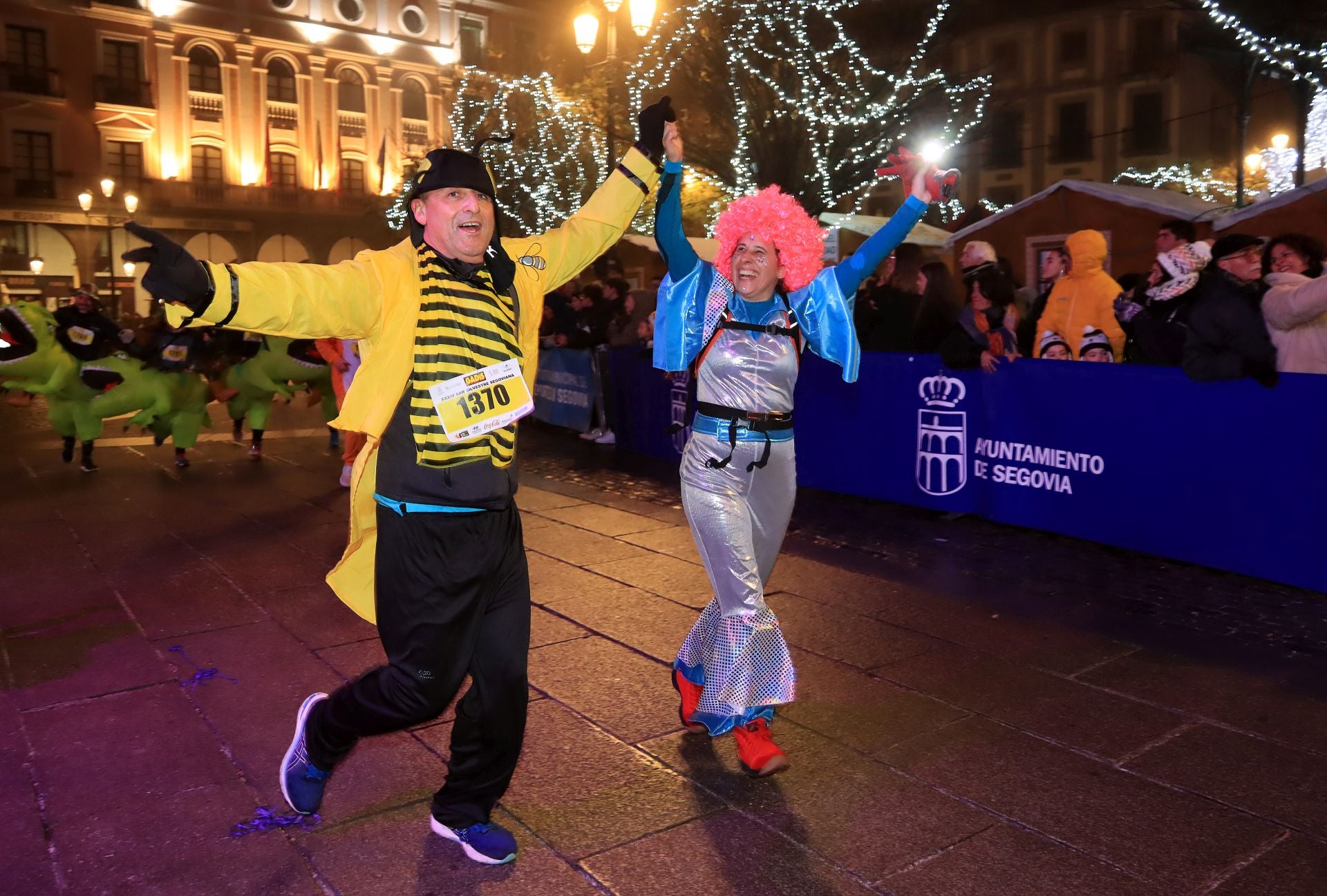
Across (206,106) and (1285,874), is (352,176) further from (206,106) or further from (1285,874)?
(1285,874)

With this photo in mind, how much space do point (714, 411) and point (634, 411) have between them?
8026 millimetres

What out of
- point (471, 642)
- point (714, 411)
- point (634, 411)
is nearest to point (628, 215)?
point (714, 411)

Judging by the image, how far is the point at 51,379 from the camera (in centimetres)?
1041

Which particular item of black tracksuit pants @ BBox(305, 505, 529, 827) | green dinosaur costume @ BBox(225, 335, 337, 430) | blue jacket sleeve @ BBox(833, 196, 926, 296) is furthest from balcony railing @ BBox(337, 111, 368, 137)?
black tracksuit pants @ BBox(305, 505, 529, 827)

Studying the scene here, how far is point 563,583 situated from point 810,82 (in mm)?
16951

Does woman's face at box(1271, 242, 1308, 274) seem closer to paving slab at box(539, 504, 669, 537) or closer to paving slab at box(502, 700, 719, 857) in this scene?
paving slab at box(539, 504, 669, 537)

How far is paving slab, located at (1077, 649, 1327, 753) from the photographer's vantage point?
4121mm

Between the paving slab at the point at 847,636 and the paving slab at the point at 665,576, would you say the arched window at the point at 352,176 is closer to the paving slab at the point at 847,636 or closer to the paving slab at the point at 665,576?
the paving slab at the point at 665,576

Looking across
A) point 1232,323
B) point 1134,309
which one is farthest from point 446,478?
point 1134,309

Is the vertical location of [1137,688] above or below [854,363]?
below

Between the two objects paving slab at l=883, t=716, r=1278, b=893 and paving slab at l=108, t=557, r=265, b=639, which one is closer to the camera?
paving slab at l=883, t=716, r=1278, b=893

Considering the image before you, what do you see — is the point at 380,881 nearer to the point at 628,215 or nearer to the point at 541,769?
the point at 541,769

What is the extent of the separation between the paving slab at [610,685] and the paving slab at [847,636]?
0.82 m

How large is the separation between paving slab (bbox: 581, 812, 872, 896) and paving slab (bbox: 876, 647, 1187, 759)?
1356 mm
